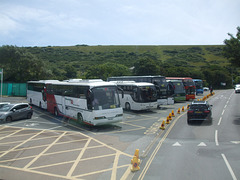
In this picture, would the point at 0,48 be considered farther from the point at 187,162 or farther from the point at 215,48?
the point at 215,48

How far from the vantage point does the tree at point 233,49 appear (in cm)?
2167

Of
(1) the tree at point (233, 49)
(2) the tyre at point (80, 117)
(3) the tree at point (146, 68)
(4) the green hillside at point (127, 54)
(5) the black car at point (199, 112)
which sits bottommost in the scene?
(2) the tyre at point (80, 117)

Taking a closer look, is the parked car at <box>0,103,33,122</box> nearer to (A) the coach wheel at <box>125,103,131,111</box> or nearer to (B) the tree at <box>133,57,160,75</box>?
(A) the coach wheel at <box>125,103,131,111</box>

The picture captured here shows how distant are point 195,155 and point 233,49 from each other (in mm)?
15114

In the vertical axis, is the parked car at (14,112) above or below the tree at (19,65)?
below

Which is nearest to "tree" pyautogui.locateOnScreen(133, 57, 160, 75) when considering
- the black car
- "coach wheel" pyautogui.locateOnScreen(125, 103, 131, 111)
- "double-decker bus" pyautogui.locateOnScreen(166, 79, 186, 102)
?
"double-decker bus" pyautogui.locateOnScreen(166, 79, 186, 102)

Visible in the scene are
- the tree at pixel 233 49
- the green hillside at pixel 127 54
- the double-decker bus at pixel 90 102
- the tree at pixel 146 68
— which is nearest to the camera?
the double-decker bus at pixel 90 102

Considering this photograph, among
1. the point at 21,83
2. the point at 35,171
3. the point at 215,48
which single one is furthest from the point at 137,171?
the point at 215,48

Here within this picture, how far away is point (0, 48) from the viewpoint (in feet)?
150

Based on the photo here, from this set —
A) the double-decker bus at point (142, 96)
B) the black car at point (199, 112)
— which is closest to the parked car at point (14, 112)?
the double-decker bus at point (142, 96)

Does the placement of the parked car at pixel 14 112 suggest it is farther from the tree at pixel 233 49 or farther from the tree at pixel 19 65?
the tree at pixel 19 65

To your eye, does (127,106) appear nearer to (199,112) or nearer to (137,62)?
(199,112)

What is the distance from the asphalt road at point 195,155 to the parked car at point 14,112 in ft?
45.4

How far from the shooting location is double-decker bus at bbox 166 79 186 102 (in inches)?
1351
